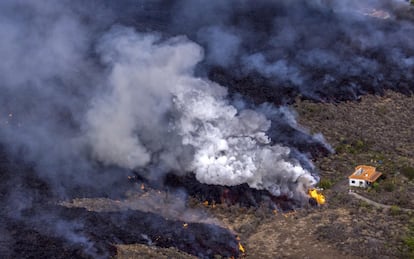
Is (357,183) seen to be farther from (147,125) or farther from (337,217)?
(147,125)

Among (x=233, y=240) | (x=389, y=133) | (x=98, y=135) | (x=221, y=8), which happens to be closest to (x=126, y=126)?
(x=98, y=135)

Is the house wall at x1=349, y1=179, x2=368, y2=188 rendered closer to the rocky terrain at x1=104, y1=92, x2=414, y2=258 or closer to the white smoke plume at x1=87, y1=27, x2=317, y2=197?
the rocky terrain at x1=104, y1=92, x2=414, y2=258

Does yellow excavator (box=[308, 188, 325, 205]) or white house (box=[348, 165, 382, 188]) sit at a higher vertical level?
white house (box=[348, 165, 382, 188])

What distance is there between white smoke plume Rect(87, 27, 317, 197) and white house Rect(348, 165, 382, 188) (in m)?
2.95

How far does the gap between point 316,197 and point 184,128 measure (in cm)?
968

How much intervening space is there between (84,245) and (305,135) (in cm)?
2660

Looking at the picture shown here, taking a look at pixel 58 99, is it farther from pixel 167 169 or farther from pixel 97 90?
pixel 167 169

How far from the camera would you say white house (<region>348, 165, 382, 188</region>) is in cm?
5269

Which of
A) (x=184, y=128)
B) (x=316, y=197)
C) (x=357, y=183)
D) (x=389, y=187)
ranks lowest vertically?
(x=316, y=197)

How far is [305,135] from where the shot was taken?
201ft

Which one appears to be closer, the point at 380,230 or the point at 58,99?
the point at 380,230

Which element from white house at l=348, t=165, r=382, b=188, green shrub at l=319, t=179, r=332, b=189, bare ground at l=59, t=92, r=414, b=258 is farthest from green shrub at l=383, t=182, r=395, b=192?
green shrub at l=319, t=179, r=332, b=189

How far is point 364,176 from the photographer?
5338 centimetres

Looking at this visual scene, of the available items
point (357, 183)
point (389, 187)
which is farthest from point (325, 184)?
point (389, 187)
